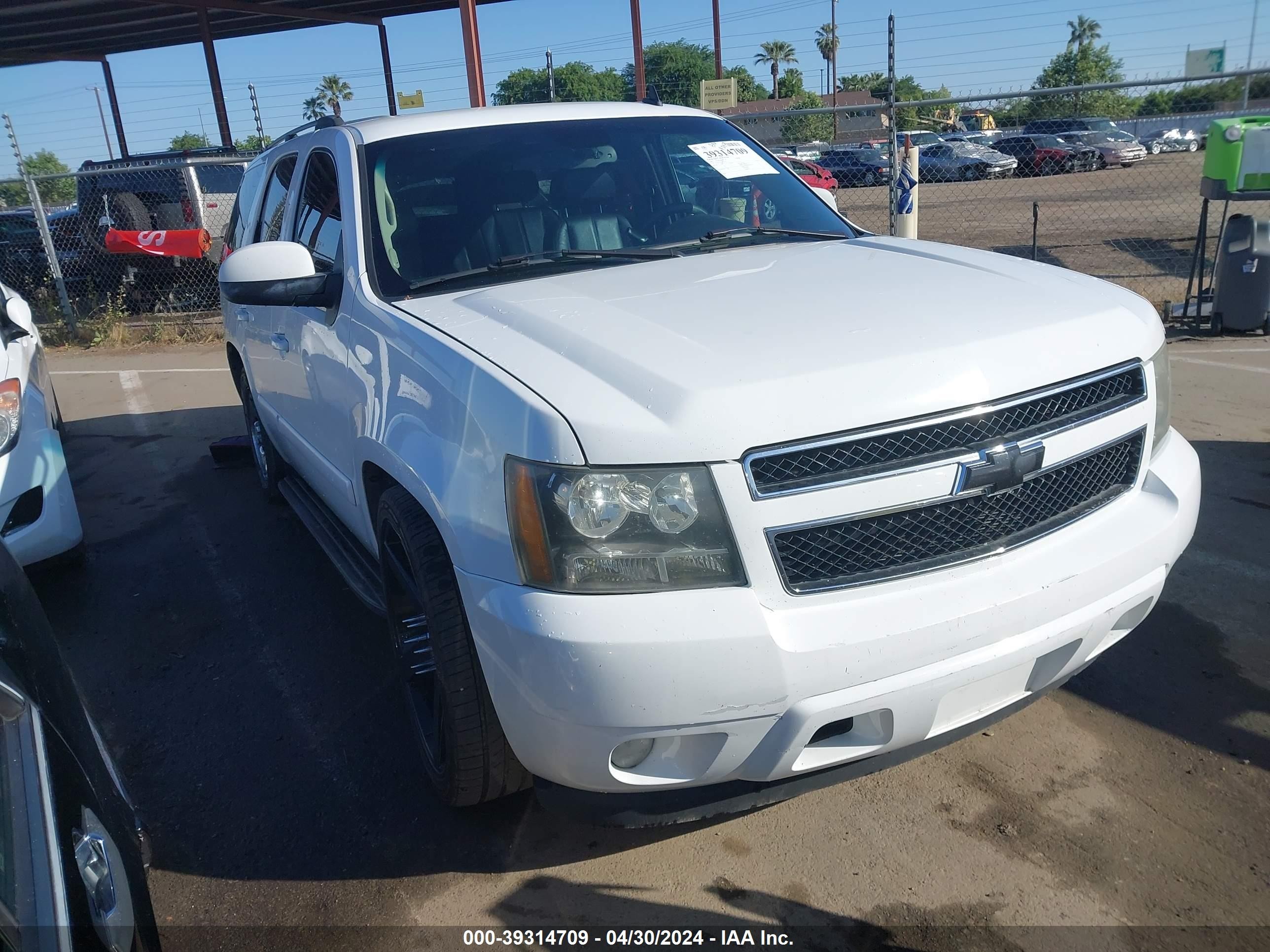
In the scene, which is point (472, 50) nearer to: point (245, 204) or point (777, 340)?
point (245, 204)

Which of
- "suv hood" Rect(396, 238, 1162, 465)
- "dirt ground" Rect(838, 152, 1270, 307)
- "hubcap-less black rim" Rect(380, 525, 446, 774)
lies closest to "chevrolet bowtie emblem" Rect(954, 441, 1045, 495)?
"suv hood" Rect(396, 238, 1162, 465)

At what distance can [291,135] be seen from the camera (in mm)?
4367

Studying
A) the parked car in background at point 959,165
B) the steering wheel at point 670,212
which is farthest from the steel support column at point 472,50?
the parked car in background at point 959,165

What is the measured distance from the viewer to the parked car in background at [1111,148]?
2781 cm

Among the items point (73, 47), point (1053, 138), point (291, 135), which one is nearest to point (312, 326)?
point (291, 135)

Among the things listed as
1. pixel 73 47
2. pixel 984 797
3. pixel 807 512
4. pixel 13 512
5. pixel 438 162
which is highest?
pixel 73 47

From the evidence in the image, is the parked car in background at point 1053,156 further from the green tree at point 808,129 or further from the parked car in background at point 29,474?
the parked car in background at point 29,474

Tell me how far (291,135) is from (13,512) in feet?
6.74

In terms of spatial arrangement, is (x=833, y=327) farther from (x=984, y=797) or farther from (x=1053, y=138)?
(x=1053, y=138)

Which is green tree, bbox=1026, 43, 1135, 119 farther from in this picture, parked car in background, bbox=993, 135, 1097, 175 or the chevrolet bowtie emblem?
the chevrolet bowtie emblem

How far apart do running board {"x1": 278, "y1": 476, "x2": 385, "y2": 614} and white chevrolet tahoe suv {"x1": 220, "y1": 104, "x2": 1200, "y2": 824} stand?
0.27 m

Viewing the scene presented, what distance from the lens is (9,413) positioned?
4.23m

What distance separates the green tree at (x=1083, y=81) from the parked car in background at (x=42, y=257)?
2295cm

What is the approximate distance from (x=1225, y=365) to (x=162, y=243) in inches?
440
